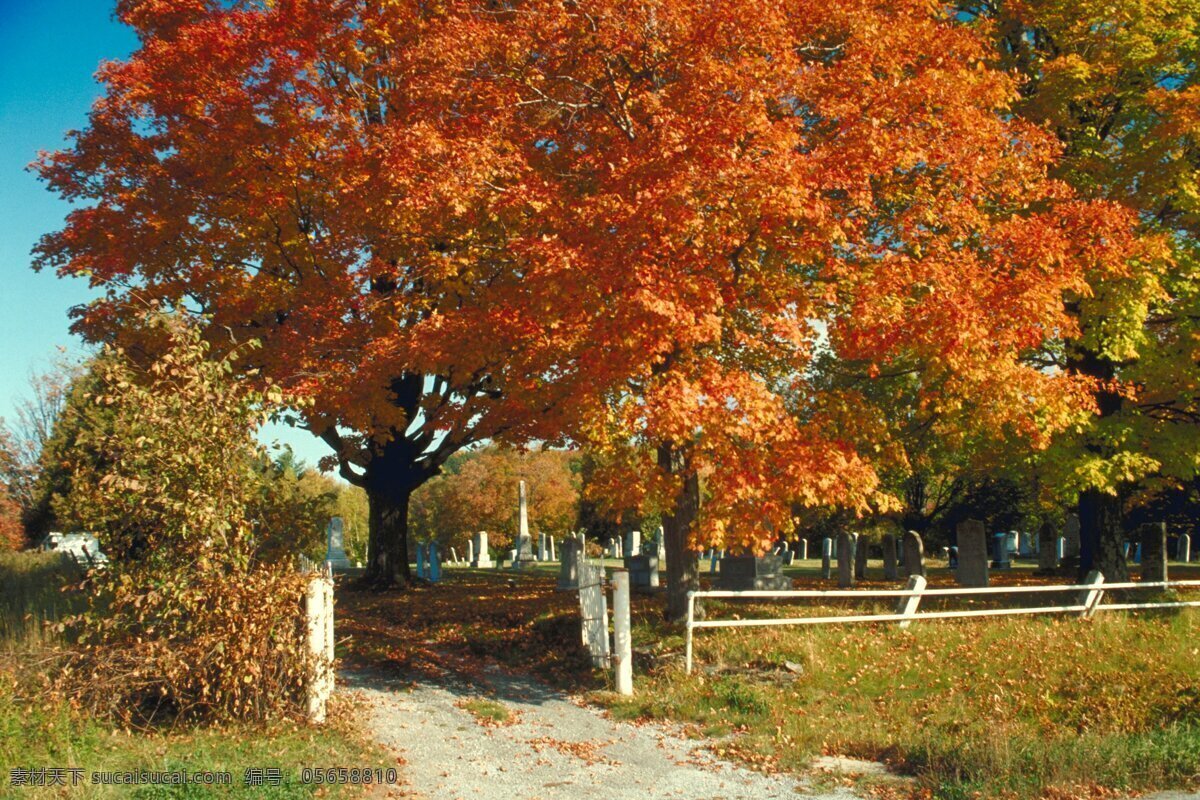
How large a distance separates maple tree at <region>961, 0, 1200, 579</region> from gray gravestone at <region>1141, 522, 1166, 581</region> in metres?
1.14

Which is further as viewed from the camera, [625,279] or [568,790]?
[625,279]

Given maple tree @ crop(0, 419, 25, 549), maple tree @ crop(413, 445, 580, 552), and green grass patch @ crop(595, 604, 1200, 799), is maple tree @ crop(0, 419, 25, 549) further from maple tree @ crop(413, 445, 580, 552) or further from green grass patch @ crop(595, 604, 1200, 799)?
green grass patch @ crop(595, 604, 1200, 799)

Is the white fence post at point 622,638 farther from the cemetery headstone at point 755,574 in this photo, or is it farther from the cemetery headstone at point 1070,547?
the cemetery headstone at point 1070,547

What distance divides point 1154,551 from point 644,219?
13510 millimetres

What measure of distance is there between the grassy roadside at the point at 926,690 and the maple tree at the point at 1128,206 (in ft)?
8.94

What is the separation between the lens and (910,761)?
29.6ft

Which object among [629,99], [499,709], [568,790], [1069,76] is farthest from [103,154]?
[1069,76]

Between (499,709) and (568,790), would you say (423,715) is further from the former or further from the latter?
(568,790)

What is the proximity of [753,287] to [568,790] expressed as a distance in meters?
7.35

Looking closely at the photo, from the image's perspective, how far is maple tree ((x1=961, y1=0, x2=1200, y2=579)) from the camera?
1486 centimetres

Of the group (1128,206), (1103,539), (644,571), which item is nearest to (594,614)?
(644,571)

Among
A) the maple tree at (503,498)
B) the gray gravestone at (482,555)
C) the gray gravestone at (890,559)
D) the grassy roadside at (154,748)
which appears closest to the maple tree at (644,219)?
the grassy roadside at (154,748)

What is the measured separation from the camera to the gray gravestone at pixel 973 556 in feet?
62.0

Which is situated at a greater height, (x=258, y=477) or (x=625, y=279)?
(x=625, y=279)
